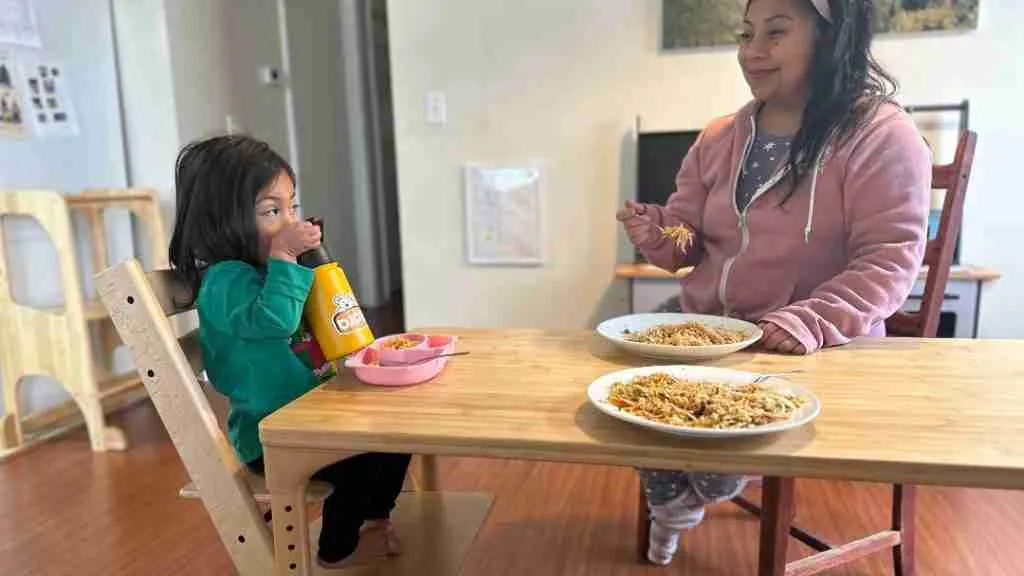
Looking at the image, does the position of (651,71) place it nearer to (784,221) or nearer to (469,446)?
(784,221)

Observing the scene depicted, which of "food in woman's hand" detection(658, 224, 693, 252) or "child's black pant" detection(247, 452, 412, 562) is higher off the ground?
"food in woman's hand" detection(658, 224, 693, 252)

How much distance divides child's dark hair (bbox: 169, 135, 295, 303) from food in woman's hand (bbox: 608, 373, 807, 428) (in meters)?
0.60

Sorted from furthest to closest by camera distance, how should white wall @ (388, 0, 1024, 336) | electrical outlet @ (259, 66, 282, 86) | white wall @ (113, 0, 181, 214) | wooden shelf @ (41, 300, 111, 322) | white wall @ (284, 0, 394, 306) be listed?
white wall @ (284, 0, 394, 306), electrical outlet @ (259, 66, 282, 86), white wall @ (113, 0, 181, 214), white wall @ (388, 0, 1024, 336), wooden shelf @ (41, 300, 111, 322)

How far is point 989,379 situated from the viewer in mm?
806

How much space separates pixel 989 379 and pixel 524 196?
71.9 inches

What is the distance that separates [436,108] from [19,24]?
51.8 inches

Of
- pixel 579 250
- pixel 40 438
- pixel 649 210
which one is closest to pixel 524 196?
pixel 579 250

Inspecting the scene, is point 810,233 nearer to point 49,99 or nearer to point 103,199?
point 103,199

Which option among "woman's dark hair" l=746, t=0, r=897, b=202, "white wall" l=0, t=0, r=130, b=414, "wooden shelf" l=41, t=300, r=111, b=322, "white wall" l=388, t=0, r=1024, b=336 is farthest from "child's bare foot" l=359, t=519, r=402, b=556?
"white wall" l=0, t=0, r=130, b=414

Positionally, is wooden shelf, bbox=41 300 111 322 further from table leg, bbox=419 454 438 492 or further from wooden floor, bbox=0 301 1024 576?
table leg, bbox=419 454 438 492

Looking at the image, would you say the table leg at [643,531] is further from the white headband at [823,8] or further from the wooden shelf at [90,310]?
the wooden shelf at [90,310]

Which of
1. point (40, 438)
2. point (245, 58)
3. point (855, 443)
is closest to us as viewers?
point (855, 443)

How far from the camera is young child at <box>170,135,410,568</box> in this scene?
3.16 feet

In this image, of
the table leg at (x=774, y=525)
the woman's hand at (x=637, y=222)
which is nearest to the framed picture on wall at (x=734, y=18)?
the woman's hand at (x=637, y=222)
